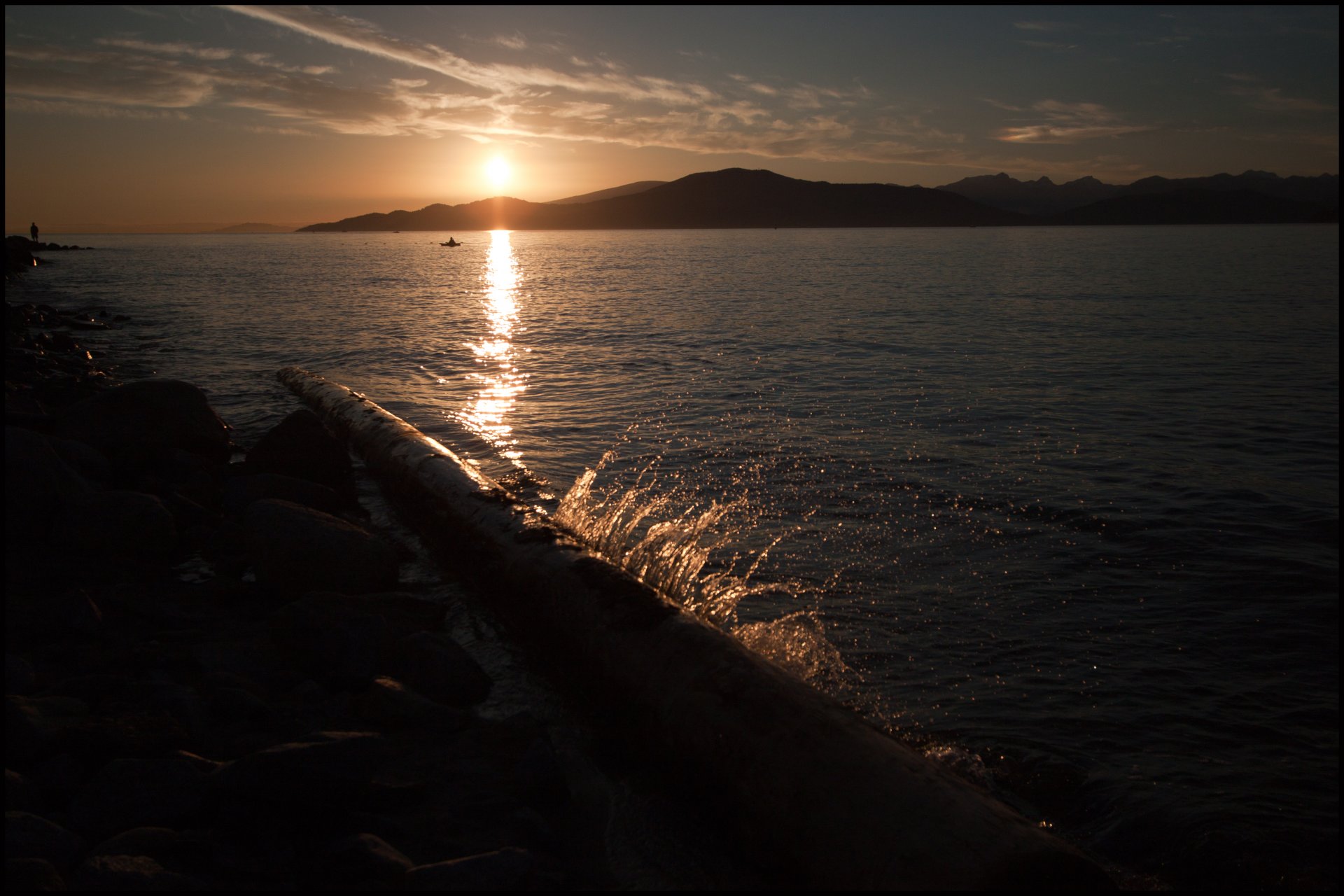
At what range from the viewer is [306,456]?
8.89 metres

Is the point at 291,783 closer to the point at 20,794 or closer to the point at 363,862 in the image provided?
the point at 363,862

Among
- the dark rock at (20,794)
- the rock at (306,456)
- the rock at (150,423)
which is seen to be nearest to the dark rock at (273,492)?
the rock at (306,456)

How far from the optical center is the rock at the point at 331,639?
5.13m

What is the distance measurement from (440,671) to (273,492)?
3.99 meters

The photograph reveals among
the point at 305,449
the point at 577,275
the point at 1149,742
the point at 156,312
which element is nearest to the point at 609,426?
the point at 305,449

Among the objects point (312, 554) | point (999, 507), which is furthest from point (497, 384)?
point (999, 507)

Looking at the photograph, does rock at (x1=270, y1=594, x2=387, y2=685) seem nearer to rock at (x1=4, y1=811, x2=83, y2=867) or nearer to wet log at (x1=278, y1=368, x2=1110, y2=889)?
wet log at (x1=278, y1=368, x2=1110, y2=889)

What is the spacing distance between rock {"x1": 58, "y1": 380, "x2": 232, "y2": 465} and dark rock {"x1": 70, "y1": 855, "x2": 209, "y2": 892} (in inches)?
276

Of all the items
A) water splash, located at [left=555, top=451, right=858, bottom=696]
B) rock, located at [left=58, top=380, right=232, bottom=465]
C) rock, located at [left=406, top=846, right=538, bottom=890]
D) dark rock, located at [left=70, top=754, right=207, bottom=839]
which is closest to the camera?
rock, located at [left=406, top=846, right=538, bottom=890]

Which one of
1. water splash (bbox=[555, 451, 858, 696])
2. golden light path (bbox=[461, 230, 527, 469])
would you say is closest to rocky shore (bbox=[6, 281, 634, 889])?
water splash (bbox=[555, 451, 858, 696])

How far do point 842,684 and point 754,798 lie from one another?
1.90m

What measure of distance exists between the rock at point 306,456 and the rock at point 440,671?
404 cm

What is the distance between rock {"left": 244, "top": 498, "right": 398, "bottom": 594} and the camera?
638 cm

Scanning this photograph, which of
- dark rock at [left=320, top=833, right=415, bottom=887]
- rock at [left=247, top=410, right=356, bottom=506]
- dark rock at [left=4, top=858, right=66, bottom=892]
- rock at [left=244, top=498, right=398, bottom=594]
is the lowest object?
dark rock at [left=320, top=833, right=415, bottom=887]
